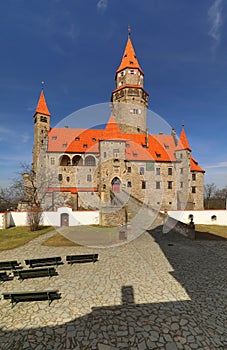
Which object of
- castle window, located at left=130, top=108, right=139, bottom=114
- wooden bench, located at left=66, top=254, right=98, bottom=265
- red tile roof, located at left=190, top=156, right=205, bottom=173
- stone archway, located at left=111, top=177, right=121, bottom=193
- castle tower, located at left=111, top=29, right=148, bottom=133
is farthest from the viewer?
castle window, located at left=130, top=108, right=139, bottom=114

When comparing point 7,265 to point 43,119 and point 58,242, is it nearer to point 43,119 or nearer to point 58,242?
point 58,242

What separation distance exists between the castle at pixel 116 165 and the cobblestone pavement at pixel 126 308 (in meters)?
20.4

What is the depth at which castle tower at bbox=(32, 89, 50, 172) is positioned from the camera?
37969 millimetres

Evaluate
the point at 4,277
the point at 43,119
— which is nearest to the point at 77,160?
the point at 43,119

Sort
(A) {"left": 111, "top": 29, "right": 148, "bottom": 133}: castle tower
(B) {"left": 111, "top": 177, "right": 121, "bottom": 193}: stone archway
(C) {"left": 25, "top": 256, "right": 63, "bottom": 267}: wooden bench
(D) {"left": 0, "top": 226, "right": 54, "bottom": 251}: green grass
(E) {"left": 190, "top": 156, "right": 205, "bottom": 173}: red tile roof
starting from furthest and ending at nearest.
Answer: (A) {"left": 111, "top": 29, "right": 148, "bottom": 133}: castle tower → (E) {"left": 190, "top": 156, "right": 205, "bottom": 173}: red tile roof → (B) {"left": 111, "top": 177, "right": 121, "bottom": 193}: stone archway → (D) {"left": 0, "top": 226, "right": 54, "bottom": 251}: green grass → (C) {"left": 25, "top": 256, "right": 63, "bottom": 267}: wooden bench

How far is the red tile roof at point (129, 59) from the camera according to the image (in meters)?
43.8

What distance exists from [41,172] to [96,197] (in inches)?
443

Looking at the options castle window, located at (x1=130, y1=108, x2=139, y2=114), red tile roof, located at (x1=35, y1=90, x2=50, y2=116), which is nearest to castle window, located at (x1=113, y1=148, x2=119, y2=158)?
castle window, located at (x1=130, y1=108, x2=139, y2=114)

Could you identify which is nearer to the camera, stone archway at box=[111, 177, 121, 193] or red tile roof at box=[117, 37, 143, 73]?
stone archway at box=[111, 177, 121, 193]

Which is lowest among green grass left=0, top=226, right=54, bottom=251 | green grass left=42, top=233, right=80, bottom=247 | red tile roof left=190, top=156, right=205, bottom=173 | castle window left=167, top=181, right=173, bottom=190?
green grass left=0, top=226, right=54, bottom=251

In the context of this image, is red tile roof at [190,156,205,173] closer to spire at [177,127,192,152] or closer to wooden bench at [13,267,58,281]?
spire at [177,127,192,152]

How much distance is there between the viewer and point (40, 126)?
38.8 m

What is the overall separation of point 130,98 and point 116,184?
20991 mm

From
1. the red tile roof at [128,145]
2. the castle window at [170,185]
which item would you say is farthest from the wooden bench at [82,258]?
the castle window at [170,185]
